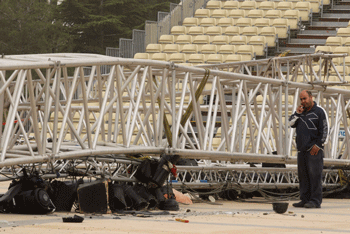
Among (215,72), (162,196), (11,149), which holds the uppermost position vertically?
(215,72)

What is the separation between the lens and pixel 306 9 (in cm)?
2520

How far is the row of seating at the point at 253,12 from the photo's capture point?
25.1 m

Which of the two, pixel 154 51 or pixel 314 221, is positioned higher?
pixel 154 51

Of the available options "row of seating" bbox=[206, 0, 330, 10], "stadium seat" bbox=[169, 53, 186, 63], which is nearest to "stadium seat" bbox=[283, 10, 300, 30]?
"row of seating" bbox=[206, 0, 330, 10]

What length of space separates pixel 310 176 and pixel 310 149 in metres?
0.42

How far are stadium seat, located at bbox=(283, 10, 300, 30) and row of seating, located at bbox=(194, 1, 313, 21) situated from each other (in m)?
0.27

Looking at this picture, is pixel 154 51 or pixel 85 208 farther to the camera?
pixel 154 51

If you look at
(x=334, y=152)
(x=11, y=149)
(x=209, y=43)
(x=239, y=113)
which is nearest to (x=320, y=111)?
(x=239, y=113)

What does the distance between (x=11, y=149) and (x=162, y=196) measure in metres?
2.38

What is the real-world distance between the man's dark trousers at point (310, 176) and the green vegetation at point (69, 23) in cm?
2802

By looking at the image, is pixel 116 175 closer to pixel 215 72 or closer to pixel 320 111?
pixel 215 72

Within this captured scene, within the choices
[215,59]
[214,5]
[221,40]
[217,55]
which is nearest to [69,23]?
[214,5]

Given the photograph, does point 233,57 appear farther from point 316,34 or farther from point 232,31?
point 316,34

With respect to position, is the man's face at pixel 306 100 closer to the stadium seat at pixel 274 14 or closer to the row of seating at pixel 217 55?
the row of seating at pixel 217 55
